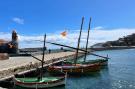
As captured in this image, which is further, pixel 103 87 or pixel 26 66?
pixel 26 66

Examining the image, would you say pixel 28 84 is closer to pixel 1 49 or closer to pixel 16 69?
pixel 16 69

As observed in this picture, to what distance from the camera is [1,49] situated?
75750 millimetres

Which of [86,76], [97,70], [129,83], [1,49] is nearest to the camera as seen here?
[129,83]

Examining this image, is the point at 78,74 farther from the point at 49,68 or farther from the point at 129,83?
the point at 129,83

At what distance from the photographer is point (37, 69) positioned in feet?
145

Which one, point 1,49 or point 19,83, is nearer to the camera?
point 19,83

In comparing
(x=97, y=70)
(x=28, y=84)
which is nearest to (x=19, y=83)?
(x=28, y=84)

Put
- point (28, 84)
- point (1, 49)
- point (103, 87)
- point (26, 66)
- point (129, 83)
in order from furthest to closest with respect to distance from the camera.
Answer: point (1, 49), point (26, 66), point (129, 83), point (103, 87), point (28, 84)

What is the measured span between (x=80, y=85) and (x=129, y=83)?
682cm

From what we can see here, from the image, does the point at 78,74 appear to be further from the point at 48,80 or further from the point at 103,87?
the point at 48,80

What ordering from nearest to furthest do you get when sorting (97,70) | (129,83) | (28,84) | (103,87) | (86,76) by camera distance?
(28,84), (103,87), (129,83), (86,76), (97,70)

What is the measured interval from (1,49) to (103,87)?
1716 inches

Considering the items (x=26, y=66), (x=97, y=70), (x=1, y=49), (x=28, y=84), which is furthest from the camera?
(x=1, y=49)

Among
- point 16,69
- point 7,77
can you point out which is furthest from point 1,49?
point 7,77
